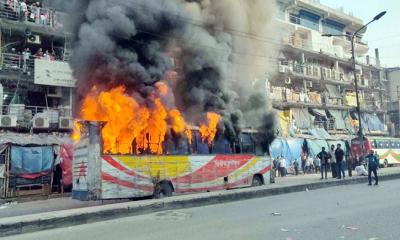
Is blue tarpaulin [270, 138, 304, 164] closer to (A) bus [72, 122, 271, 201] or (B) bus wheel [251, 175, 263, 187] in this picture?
(B) bus wheel [251, 175, 263, 187]

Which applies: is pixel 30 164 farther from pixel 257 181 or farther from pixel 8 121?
pixel 257 181

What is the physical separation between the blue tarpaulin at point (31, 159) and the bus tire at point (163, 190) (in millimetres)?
7082

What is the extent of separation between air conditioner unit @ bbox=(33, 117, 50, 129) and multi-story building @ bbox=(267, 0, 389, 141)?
18.9 meters

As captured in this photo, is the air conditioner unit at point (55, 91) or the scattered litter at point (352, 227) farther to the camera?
the air conditioner unit at point (55, 91)

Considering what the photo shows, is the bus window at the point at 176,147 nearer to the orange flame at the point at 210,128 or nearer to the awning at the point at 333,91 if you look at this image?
the orange flame at the point at 210,128

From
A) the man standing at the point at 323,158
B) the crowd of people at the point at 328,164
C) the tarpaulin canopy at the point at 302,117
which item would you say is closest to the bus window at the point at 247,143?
the crowd of people at the point at 328,164

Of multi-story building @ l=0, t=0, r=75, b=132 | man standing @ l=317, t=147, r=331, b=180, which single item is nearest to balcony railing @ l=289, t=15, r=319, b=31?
man standing @ l=317, t=147, r=331, b=180

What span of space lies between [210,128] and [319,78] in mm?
26666

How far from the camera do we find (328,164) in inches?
928

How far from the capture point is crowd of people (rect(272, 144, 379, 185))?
19.1 metres

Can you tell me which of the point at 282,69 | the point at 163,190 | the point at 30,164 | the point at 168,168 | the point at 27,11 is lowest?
the point at 163,190

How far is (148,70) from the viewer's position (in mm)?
15172

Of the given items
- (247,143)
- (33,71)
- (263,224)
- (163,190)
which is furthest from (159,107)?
(33,71)

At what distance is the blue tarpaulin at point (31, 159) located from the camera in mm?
17391
